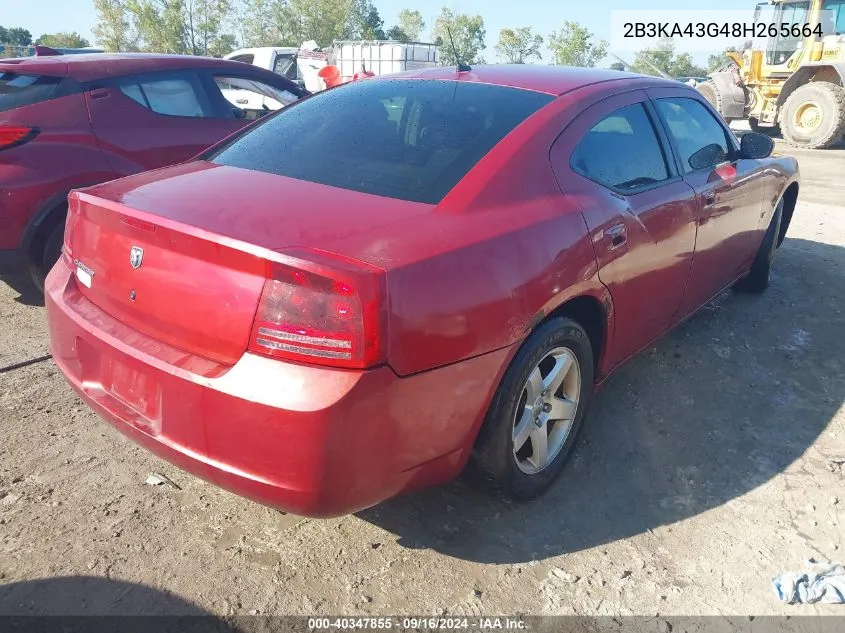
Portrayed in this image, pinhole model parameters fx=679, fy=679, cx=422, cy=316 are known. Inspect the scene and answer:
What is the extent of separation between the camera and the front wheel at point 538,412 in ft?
7.50

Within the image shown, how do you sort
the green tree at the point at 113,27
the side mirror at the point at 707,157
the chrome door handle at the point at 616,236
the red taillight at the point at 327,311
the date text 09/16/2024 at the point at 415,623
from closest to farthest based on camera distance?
the red taillight at the point at 327,311
the date text 09/16/2024 at the point at 415,623
the chrome door handle at the point at 616,236
the side mirror at the point at 707,157
the green tree at the point at 113,27

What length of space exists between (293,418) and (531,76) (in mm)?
2038

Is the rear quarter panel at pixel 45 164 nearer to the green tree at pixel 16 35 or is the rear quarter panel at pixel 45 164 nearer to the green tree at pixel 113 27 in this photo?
the green tree at pixel 113 27

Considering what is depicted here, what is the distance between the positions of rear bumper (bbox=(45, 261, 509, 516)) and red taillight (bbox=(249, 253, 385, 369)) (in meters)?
0.05

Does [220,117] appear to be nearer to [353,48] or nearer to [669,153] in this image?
[669,153]

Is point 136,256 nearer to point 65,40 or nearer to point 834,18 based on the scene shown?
point 834,18

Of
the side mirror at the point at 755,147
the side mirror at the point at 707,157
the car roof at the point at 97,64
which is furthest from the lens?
the car roof at the point at 97,64

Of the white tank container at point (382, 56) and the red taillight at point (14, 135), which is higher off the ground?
the white tank container at point (382, 56)

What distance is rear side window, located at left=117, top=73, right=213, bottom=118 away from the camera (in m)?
4.67

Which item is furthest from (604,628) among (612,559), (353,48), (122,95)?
(353,48)

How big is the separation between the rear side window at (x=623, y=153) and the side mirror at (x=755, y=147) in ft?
3.90

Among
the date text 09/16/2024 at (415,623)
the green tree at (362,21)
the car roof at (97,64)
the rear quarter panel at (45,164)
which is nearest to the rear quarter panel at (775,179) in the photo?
the date text 09/16/2024 at (415,623)

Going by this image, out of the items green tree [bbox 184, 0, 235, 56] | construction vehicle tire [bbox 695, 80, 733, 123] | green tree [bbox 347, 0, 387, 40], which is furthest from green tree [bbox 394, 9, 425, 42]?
construction vehicle tire [bbox 695, 80, 733, 123]

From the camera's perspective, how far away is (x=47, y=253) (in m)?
4.19
